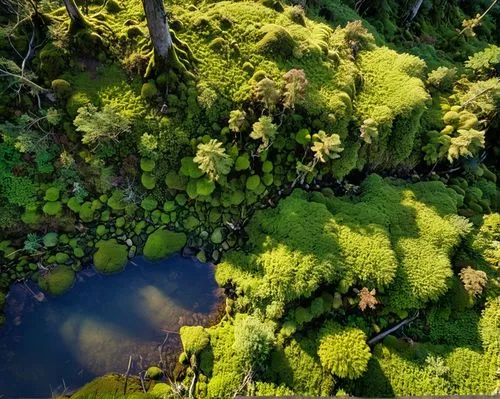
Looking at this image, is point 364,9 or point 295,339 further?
point 364,9

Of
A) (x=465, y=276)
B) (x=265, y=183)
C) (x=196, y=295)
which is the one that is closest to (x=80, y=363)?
(x=196, y=295)

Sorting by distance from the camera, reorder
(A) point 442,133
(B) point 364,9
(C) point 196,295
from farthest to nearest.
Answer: (B) point 364,9 < (A) point 442,133 < (C) point 196,295

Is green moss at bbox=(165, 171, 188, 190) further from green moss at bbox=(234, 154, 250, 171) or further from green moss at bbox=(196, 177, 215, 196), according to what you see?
green moss at bbox=(234, 154, 250, 171)

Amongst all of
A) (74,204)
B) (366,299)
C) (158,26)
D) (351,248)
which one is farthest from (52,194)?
(366,299)

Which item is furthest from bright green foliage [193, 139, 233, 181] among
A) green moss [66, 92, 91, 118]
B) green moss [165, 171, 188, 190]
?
green moss [66, 92, 91, 118]

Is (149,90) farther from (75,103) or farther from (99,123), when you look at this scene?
(75,103)

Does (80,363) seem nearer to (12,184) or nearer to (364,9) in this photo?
(12,184)

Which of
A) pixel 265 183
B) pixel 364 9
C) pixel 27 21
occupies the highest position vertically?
pixel 364 9
